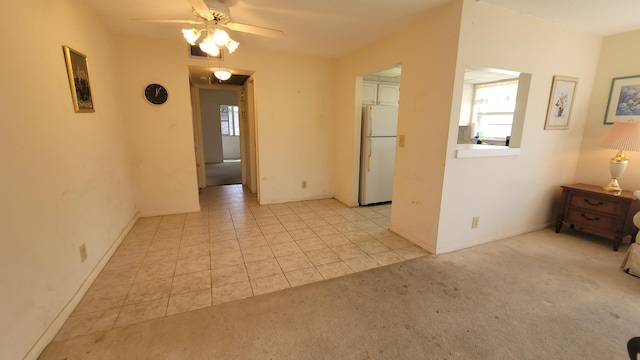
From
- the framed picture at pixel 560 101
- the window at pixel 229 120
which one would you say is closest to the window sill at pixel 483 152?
the framed picture at pixel 560 101

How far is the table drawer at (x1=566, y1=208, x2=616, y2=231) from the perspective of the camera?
2.92 meters

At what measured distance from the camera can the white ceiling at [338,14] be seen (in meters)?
2.36

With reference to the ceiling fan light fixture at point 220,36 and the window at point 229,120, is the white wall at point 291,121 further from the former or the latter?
the window at point 229,120

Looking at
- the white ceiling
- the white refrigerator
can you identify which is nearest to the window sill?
the white ceiling

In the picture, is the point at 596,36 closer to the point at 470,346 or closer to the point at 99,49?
the point at 470,346

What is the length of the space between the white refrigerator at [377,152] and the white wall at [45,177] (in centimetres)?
324

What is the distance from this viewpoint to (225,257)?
2.67m

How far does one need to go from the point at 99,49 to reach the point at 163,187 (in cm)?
179

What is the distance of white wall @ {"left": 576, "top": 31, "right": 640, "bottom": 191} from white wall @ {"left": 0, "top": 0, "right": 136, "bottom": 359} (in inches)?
213

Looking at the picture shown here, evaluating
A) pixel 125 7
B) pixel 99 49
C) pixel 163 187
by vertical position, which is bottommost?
pixel 163 187

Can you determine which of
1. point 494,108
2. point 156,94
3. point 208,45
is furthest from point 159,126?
point 494,108

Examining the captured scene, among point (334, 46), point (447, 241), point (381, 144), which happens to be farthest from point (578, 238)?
point (334, 46)

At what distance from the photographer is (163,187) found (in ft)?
12.5

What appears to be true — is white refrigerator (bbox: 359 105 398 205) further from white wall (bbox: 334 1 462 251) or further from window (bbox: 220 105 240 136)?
window (bbox: 220 105 240 136)
